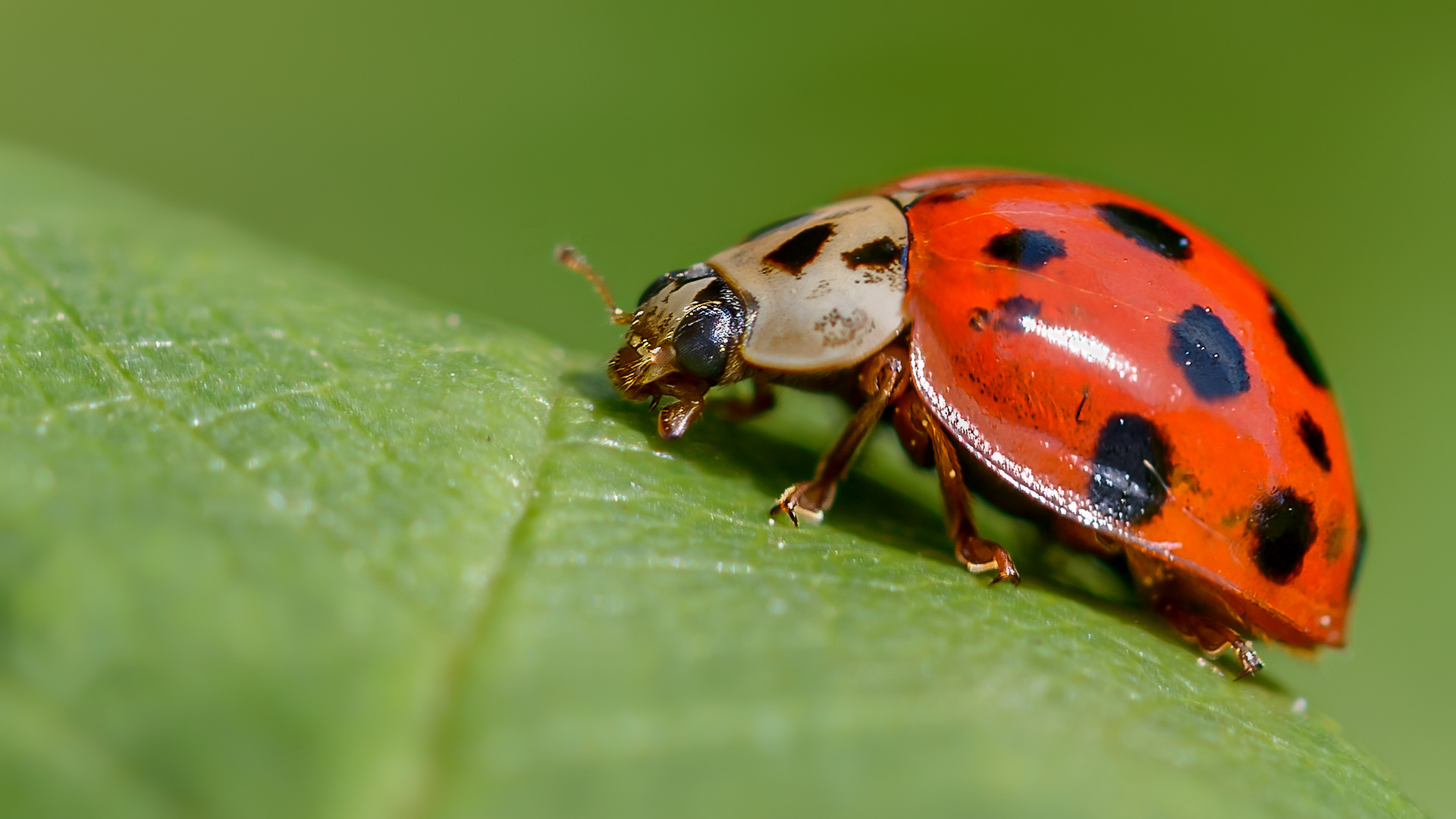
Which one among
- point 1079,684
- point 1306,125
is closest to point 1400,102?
point 1306,125

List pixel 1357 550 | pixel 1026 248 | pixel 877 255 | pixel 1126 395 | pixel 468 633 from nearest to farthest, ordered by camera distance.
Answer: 1. pixel 468 633
2. pixel 1126 395
3. pixel 1026 248
4. pixel 877 255
5. pixel 1357 550

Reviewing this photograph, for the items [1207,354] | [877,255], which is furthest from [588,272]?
[1207,354]

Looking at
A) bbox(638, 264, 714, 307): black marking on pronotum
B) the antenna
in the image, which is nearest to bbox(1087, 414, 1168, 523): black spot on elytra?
bbox(638, 264, 714, 307): black marking on pronotum

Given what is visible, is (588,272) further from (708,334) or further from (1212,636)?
(1212,636)

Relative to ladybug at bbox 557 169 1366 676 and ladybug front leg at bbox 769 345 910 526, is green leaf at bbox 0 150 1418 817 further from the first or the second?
ladybug at bbox 557 169 1366 676

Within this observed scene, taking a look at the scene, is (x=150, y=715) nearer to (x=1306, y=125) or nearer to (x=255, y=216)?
(x=255, y=216)

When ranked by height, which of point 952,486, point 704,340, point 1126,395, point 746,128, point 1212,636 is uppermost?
point 1126,395

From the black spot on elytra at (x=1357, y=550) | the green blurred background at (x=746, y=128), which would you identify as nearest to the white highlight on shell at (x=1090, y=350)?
the black spot on elytra at (x=1357, y=550)
